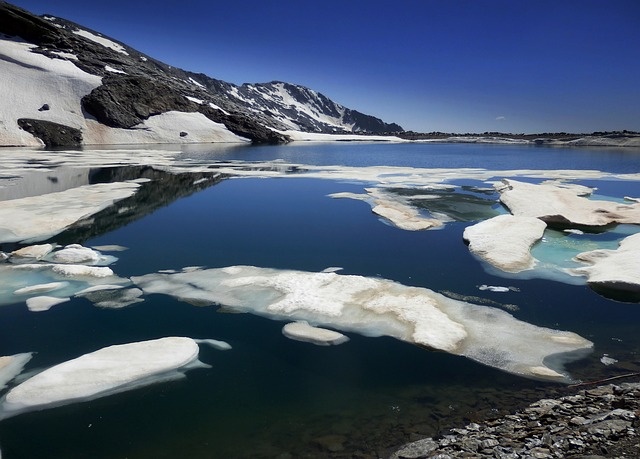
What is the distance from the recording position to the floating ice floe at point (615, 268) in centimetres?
947

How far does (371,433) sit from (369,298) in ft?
13.0

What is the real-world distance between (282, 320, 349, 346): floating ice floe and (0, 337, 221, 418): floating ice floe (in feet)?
5.42

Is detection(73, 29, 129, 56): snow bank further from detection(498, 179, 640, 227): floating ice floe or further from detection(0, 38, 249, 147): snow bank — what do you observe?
detection(498, 179, 640, 227): floating ice floe

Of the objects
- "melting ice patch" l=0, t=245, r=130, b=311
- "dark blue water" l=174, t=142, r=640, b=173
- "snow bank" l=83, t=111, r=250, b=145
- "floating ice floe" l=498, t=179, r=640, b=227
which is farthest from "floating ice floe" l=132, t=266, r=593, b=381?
"snow bank" l=83, t=111, r=250, b=145

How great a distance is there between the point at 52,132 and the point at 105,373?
67.9m

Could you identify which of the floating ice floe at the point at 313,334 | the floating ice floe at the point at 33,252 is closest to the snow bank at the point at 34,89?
the floating ice floe at the point at 33,252

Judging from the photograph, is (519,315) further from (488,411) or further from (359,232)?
(359,232)

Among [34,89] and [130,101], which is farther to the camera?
[130,101]

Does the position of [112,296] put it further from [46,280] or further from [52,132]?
[52,132]

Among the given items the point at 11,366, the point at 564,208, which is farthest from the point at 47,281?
the point at 564,208

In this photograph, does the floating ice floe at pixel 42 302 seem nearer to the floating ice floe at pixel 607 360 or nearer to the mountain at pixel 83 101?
the floating ice floe at pixel 607 360

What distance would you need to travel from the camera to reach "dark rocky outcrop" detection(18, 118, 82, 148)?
58750 millimetres

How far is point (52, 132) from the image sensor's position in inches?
2406

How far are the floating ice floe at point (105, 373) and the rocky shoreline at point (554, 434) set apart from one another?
3.54 meters
